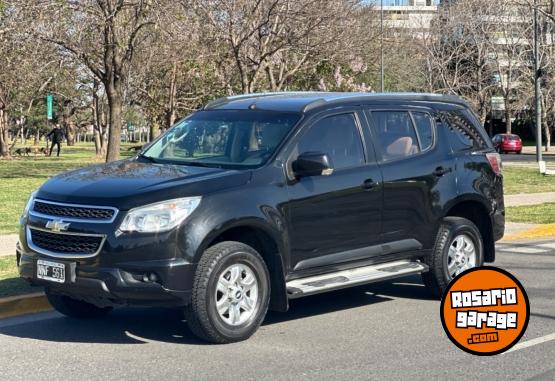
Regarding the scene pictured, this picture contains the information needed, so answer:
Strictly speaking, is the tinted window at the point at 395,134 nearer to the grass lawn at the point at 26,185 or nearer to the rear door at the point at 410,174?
the rear door at the point at 410,174

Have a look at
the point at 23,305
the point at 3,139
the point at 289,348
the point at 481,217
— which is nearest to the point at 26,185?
the point at 23,305

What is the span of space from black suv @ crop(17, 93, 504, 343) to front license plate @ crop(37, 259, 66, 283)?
13 mm

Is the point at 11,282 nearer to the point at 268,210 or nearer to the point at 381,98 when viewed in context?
the point at 268,210

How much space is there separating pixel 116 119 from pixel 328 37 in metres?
8.59

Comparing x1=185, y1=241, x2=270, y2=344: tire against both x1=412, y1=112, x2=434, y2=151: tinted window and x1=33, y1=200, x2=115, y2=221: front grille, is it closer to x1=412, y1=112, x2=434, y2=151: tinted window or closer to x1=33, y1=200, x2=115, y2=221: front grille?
x1=33, y1=200, x2=115, y2=221: front grille

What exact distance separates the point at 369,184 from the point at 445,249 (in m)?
1.25

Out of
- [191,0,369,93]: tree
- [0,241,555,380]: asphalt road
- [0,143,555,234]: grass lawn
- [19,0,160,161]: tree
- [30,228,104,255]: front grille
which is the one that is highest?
[191,0,369,93]: tree

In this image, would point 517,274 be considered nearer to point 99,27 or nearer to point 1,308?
point 1,308

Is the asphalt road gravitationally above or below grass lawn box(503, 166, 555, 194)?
below

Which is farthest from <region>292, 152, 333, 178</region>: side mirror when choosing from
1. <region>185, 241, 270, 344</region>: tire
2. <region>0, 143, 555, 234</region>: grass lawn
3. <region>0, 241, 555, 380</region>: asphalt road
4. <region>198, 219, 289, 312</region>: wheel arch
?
<region>0, 143, 555, 234</region>: grass lawn

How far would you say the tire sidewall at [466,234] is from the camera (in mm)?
8875

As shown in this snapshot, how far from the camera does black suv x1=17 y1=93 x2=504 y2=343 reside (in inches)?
268

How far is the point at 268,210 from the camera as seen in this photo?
7352mm

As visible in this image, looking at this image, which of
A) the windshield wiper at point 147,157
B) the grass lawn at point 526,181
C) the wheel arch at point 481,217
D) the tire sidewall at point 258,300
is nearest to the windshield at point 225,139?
the windshield wiper at point 147,157
